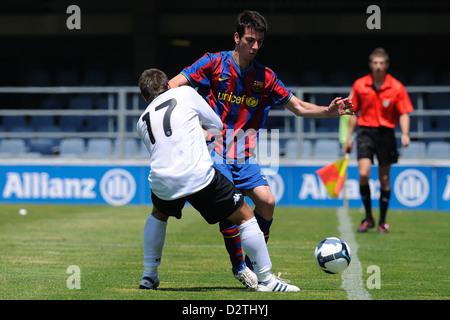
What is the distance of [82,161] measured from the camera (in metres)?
16.7

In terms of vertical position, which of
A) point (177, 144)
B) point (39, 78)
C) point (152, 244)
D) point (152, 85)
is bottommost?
point (152, 244)

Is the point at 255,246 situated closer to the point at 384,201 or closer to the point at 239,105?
the point at 239,105

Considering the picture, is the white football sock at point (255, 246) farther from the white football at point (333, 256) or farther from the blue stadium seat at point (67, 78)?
Answer: the blue stadium seat at point (67, 78)

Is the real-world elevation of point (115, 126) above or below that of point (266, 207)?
above

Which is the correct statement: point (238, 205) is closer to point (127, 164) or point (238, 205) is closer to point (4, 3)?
point (127, 164)

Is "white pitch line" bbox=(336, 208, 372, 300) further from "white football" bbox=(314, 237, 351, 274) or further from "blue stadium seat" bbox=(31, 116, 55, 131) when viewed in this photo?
"blue stadium seat" bbox=(31, 116, 55, 131)

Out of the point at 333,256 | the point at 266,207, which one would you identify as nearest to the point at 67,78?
the point at 266,207

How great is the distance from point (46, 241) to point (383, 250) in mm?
3971

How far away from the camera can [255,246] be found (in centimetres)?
590

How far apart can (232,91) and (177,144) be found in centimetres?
105

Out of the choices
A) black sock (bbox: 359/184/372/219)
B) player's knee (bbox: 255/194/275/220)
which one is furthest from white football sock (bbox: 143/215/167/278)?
black sock (bbox: 359/184/372/219)

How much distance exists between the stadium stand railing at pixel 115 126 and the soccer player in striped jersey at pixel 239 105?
393 inches

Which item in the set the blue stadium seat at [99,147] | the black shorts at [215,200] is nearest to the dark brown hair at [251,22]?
the black shorts at [215,200]

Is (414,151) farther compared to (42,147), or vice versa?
(42,147)
